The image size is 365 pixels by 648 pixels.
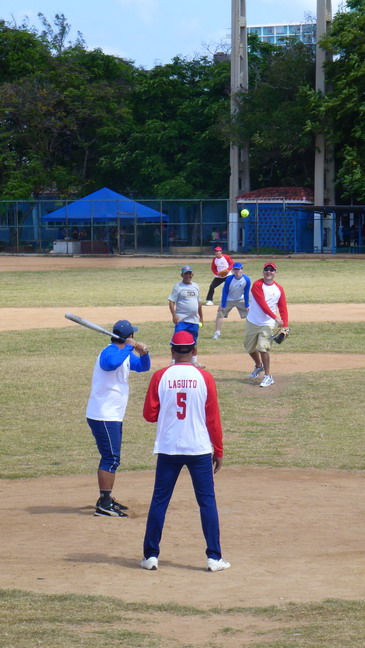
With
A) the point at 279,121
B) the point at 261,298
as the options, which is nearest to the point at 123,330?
the point at 261,298

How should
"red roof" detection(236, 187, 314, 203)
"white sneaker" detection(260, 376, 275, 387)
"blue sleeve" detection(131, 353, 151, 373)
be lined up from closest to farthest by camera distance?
"blue sleeve" detection(131, 353, 151, 373) → "white sneaker" detection(260, 376, 275, 387) → "red roof" detection(236, 187, 314, 203)

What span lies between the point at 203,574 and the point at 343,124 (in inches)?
2007

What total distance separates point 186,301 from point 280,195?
40496mm

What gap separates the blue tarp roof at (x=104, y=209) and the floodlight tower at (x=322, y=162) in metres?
9.21

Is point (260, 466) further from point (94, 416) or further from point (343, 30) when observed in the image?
point (343, 30)

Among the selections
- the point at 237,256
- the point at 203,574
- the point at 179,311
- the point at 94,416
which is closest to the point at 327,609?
the point at 203,574

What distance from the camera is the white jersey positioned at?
9852 mm

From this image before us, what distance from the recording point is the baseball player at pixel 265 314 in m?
16.6

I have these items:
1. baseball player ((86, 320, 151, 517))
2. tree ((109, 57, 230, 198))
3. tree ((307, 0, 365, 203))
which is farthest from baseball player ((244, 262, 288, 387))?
tree ((109, 57, 230, 198))

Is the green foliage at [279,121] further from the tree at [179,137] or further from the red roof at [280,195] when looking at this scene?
the tree at [179,137]

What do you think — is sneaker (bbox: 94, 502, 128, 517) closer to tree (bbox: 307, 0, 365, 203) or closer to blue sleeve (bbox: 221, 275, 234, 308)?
blue sleeve (bbox: 221, 275, 234, 308)

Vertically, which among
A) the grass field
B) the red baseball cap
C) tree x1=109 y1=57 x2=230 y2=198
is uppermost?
tree x1=109 y1=57 x2=230 y2=198

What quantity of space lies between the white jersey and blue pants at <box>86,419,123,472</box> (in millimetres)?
63

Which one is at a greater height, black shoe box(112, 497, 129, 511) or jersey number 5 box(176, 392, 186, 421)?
jersey number 5 box(176, 392, 186, 421)
